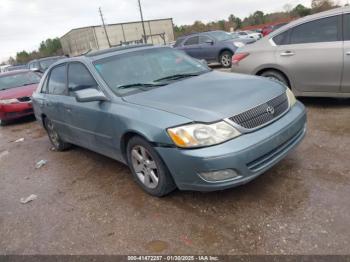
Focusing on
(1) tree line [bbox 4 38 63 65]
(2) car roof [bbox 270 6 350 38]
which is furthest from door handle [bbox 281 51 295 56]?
(1) tree line [bbox 4 38 63 65]

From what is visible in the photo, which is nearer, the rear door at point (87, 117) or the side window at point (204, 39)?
the rear door at point (87, 117)

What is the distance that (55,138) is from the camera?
18.9ft

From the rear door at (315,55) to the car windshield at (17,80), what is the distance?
7.56 meters

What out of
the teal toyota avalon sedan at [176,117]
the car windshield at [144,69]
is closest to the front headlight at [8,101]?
the teal toyota avalon sedan at [176,117]

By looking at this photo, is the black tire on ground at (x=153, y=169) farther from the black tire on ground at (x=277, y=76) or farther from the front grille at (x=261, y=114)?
the black tire on ground at (x=277, y=76)

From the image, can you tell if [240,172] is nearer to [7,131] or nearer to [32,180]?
[32,180]

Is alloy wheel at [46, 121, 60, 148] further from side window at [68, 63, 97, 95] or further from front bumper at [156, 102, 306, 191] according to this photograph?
front bumper at [156, 102, 306, 191]

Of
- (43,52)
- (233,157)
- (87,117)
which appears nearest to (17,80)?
(87,117)

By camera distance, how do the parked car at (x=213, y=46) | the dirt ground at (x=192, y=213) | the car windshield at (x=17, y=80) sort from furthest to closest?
the parked car at (x=213, y=46) → the car windshield at (x=17, y=80) → the dirt ground at (x=192, y=213)

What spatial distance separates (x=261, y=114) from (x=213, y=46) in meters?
10.3

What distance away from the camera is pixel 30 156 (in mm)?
5973

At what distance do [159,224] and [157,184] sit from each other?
458 millimetres

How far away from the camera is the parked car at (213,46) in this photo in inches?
492

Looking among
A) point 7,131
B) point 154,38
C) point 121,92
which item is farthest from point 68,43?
point 121,92
